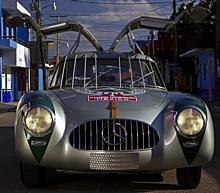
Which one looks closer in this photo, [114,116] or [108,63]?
[114,116]

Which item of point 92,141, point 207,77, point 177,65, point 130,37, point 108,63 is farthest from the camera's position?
point 177,65

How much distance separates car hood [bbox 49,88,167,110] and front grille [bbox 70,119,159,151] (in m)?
0.22

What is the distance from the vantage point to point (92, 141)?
6680mm

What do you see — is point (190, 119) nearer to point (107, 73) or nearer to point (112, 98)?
point (112, 98)

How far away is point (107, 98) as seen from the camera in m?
7.04

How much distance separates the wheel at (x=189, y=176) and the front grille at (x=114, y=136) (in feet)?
2.49

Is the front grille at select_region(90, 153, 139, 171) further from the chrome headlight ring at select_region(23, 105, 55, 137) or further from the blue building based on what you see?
the blue building

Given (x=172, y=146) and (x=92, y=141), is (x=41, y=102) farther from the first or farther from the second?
(x=172, y=146)

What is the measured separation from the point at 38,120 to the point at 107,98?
0.84 metres

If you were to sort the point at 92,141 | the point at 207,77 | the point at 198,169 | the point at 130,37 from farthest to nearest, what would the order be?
the point at 207,77, the point at 130,37, the point at 198,169, the point at 92,141

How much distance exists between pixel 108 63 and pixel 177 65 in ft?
141

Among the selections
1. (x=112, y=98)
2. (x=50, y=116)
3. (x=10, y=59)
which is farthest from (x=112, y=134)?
(x=10, y=59)

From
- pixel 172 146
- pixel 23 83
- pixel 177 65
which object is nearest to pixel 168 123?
pixel 172 146

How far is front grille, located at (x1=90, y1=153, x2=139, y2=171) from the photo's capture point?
660cm
